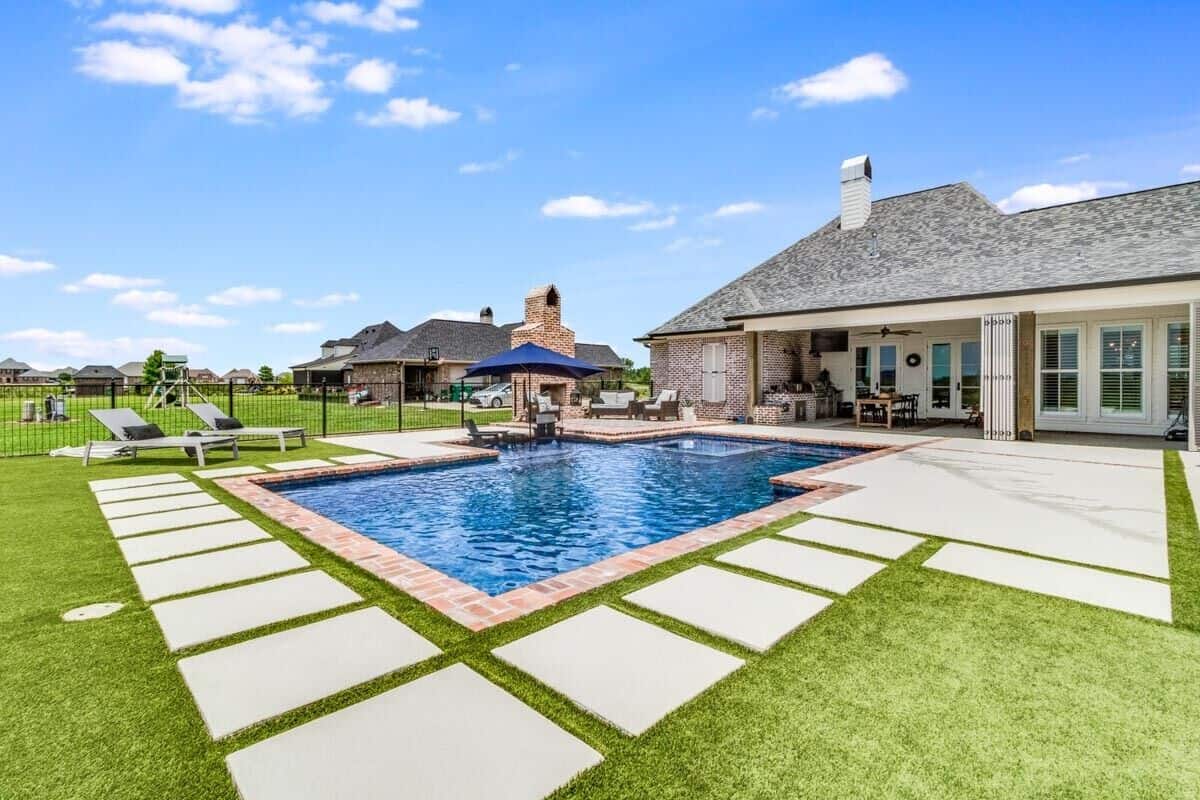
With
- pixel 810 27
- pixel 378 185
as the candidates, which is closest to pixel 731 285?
pixel 810 27

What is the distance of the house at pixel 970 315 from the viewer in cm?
1119

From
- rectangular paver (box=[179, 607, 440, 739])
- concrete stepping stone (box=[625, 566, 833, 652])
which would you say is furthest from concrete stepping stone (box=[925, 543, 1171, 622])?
rectangular paver (box=[179, 607, 440, 739])

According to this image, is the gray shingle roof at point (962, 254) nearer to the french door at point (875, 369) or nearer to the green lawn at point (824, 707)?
the french door at point (875, 369)

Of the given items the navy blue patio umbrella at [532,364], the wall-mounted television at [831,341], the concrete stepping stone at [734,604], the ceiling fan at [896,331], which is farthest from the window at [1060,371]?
the concrete stepping stone at [734,604]

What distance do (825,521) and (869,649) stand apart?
2.56 m

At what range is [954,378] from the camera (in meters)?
15.7

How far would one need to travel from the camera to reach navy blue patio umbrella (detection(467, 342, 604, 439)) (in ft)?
40.1

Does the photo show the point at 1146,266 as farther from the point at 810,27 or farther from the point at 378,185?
the point at 378,185

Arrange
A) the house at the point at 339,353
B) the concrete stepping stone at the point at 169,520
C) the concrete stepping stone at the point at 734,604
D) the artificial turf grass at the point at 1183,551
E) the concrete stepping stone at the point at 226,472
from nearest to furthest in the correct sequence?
the concrete stepping stone at the point at 734,604 → the artificial turf grass at the point at 1183,551 → the concrete stepping stone at the point at 169,520 → the concrete stepping stone at the point at 226,472 → the house at the point at 339,353

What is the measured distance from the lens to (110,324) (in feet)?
172

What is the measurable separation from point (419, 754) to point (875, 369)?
17.8 metres

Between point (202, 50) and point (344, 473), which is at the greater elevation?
point (202, 50)

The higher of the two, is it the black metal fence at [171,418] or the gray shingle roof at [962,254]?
the gray shingle roof at [962,254]

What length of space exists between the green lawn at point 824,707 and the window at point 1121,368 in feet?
39.9
